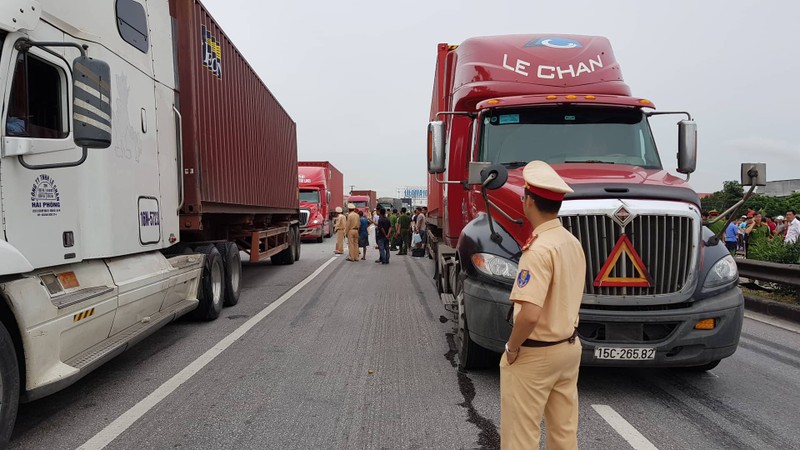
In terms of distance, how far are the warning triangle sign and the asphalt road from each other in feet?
3.20

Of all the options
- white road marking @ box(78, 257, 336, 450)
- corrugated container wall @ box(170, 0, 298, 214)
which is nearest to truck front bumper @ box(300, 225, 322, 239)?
corrugated container wall @ box(170, 0, 298, 214)

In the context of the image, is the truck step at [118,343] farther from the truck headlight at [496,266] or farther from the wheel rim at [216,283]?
the truck headlight at [496,266]

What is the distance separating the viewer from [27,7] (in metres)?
3.45

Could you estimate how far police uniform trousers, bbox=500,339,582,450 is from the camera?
243cm

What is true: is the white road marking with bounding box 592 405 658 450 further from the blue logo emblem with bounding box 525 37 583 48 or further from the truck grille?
the blue logo emblem with bounding box 525 37 583 48

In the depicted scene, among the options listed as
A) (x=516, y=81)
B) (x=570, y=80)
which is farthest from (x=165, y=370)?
(x=570, y=80)

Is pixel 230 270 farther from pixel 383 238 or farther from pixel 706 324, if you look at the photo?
pixel 383 238

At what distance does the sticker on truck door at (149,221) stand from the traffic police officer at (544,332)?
431cm

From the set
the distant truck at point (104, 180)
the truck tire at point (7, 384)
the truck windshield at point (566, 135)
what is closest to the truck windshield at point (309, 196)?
the distant truck at point (104, 180)

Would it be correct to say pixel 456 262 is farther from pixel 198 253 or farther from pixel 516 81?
pixel 198 253

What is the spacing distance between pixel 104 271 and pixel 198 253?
8.55 ft

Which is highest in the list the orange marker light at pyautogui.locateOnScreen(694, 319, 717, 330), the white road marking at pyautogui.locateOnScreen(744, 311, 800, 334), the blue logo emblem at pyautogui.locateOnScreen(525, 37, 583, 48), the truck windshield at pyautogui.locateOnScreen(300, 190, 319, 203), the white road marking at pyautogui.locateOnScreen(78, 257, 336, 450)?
the blue logo emblem at pyautogui.locateOnScreen(525, 37, 583, 48)

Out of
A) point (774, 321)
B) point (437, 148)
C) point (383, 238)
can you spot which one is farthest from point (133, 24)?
point (383, 238)

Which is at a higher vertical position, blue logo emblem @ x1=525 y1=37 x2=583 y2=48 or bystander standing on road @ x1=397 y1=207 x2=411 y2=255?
blue logo emblem @ x1=525 y1=37 x2=583 y2=48
